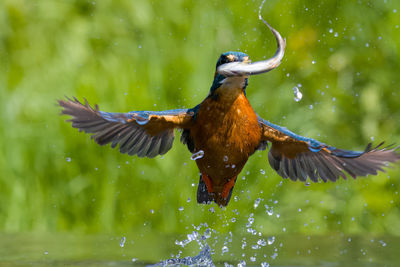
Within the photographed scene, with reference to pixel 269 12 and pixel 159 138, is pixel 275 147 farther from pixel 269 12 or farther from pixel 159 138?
pixel 269 12

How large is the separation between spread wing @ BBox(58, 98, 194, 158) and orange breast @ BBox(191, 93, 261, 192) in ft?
0.48

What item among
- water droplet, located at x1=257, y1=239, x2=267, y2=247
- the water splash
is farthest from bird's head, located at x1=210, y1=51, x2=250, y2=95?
water droplet, located at x1=257, y1=239, x2=267, y2=247

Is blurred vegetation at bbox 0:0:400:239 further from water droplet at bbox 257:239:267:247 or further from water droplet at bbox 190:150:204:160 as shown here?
water droplet at bbox 190:150:204:160

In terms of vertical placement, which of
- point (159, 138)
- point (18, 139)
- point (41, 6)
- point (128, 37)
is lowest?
point (159, 138)

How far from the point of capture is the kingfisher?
11.6ft

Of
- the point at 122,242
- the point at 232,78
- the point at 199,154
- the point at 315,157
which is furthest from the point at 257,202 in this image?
the point at 232,78

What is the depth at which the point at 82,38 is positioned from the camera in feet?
22.6

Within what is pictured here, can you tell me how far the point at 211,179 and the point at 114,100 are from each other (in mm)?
2658

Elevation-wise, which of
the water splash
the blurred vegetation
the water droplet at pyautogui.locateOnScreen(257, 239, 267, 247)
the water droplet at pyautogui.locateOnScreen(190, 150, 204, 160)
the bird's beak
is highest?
the blurred vegetation

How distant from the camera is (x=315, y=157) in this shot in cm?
409

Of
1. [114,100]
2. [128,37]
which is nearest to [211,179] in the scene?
[114,100]

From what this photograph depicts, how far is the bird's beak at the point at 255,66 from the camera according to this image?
3193 millimetres

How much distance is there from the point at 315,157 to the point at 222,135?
0.78 m

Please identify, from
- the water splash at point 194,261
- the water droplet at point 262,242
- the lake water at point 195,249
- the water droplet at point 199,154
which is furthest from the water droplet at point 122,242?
the water droplet at point 199,154
